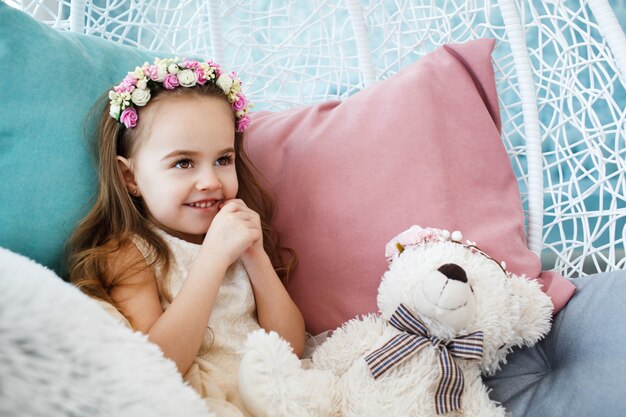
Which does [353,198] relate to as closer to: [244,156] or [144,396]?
[244,156]

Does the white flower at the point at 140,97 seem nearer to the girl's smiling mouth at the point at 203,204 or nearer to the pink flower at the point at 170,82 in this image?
the pink flower at the point at 170,82

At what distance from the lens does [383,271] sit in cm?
89

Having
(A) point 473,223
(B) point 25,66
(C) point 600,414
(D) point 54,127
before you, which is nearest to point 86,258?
(D) point 54,127

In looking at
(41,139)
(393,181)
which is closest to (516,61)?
(393,181)

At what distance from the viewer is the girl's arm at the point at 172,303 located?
779 millimetres

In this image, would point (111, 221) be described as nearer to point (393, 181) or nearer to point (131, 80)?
point (131, 80)

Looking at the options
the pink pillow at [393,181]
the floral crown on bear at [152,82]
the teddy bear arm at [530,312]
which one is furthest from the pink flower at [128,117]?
the teddy bear arm at [530,312]

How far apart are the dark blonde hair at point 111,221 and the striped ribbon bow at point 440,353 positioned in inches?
11.5

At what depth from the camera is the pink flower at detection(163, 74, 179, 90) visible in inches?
35.9

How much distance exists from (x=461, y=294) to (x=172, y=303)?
1.37 feet

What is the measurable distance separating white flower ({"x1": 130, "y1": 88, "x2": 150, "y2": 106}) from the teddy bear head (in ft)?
1.53

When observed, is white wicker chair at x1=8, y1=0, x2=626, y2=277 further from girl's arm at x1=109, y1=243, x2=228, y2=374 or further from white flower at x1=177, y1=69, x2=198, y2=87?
girl's arm at x1=109, y1=243, x2=228, y2=374

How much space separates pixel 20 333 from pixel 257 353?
0.33 m

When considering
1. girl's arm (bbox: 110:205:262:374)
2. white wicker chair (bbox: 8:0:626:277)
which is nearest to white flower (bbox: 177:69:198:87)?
girl's arm (bbox: 110:205:262:374)
